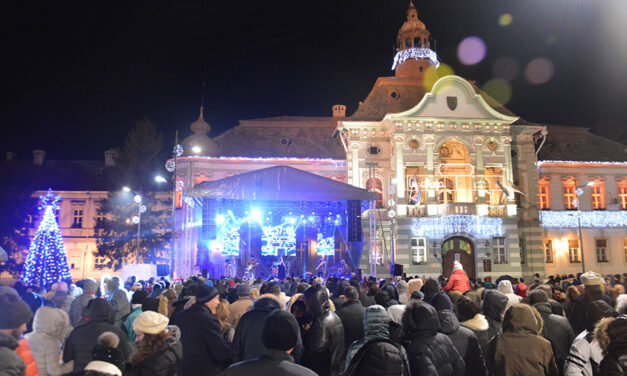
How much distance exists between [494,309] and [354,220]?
54.9 ft

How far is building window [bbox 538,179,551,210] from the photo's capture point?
32.6 m

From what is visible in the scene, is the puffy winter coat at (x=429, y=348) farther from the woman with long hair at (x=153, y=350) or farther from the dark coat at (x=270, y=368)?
the woman with long hair at (x=153, y=350)

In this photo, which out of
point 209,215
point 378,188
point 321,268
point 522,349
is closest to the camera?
point 522,349

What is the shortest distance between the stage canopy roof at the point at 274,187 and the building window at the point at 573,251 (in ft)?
62.1

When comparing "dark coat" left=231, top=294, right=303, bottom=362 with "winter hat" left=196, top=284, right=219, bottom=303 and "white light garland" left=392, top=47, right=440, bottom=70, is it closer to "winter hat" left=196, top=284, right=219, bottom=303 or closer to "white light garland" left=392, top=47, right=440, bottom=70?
"winter hat" left=196, top=284, right=219, bottom=303

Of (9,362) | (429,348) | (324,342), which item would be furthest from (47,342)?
(429,348)

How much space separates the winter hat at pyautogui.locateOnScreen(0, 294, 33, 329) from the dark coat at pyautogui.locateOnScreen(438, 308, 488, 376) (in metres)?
3.97

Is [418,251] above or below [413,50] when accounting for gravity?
below

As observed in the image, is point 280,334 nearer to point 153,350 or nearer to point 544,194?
point 153,350

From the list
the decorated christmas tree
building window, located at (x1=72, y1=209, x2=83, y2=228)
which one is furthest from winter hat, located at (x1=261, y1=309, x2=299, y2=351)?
building window, located at (x1=72, y1=209, x2=83, y2=228)

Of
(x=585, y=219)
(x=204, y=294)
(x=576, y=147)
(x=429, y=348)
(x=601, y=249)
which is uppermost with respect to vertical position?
(x=576, y=147)

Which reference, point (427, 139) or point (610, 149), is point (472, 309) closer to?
point (427, 139)

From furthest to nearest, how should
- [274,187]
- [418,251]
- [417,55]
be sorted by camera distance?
[417,55] → [418,251] → [274,187]

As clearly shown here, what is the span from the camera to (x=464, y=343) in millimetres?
5023
